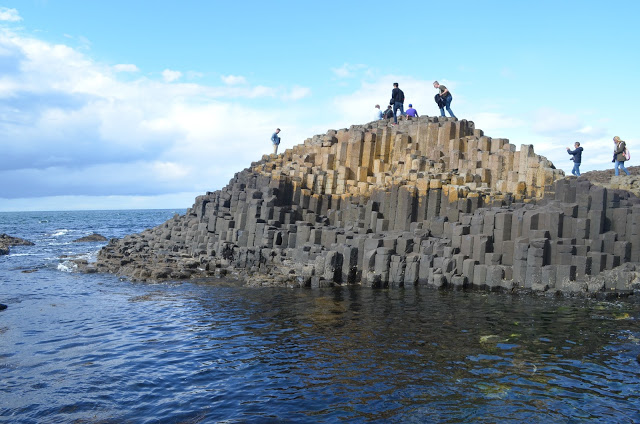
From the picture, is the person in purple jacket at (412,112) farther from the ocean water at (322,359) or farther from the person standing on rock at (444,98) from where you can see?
the ocean water at (322,359)

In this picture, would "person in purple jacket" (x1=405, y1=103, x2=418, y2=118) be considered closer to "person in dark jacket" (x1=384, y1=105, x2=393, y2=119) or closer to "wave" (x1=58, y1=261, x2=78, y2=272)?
"person in dark jacket" (x1=384, y1=105, x2=393, y2=119)

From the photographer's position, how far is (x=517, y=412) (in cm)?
845

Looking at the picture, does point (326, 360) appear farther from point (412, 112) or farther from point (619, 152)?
point (412, 112)

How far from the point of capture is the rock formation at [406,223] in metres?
17.6

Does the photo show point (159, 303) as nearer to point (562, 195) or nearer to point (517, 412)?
point (517, 412)

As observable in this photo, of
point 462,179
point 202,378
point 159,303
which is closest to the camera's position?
point 202,378

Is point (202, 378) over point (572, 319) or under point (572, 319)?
under

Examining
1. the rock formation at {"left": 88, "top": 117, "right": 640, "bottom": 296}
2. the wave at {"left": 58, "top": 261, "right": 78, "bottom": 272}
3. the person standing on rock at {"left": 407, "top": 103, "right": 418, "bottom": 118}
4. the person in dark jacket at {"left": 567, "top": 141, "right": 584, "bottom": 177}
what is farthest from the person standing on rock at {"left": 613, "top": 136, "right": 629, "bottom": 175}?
the wave at {"left": 58, "top": 261, "right": 78, "bottom": 272}

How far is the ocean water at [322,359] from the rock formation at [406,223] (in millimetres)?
1602

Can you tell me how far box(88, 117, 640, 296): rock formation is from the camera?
57.7 feet

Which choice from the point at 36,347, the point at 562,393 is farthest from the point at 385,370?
the point at 36,347

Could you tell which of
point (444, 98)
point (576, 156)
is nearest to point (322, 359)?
point (576, 156)

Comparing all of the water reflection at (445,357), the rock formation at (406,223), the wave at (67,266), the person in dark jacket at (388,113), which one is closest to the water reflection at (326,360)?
the water reflection at (445,357)

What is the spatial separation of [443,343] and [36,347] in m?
9.63
